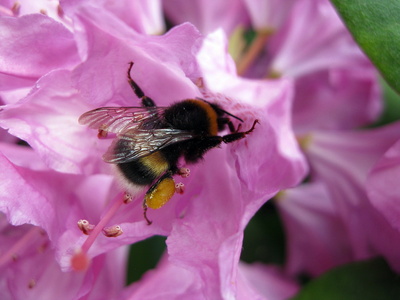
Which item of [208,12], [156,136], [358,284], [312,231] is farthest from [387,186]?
[208,12]

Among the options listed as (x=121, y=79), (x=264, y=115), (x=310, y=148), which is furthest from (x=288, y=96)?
(x=310, y=148)

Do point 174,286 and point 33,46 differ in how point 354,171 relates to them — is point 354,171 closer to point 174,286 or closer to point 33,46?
point 174,286

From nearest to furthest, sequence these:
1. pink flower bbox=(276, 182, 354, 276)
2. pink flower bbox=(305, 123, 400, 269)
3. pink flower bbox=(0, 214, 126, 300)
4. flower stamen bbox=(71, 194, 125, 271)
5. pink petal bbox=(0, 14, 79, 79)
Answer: flower stamen bbox=(71, 194, 125, 271) → pink petal bbox=(0, 14, 79, 79) → pink flower bbox=(0, 214, 126, 300) → pink flower bbox=(305, 123, 400, 269) → pink flower bbox=(276, 182, 354, 276)

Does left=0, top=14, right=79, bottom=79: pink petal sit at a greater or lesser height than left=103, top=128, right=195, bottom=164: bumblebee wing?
greater

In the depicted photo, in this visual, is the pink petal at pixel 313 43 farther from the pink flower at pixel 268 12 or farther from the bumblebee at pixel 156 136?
the bumblebee at pixel 156 136

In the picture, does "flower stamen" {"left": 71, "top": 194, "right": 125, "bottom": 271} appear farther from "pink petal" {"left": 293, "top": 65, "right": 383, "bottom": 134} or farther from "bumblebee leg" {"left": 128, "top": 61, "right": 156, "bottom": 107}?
"pink petal" {"left": 293, "top": 65, "right": 383, "bottom": 134}

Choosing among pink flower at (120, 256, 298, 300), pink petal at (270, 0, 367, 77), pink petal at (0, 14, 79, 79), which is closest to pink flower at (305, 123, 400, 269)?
pink petal at (270, 0, 367, 77)
